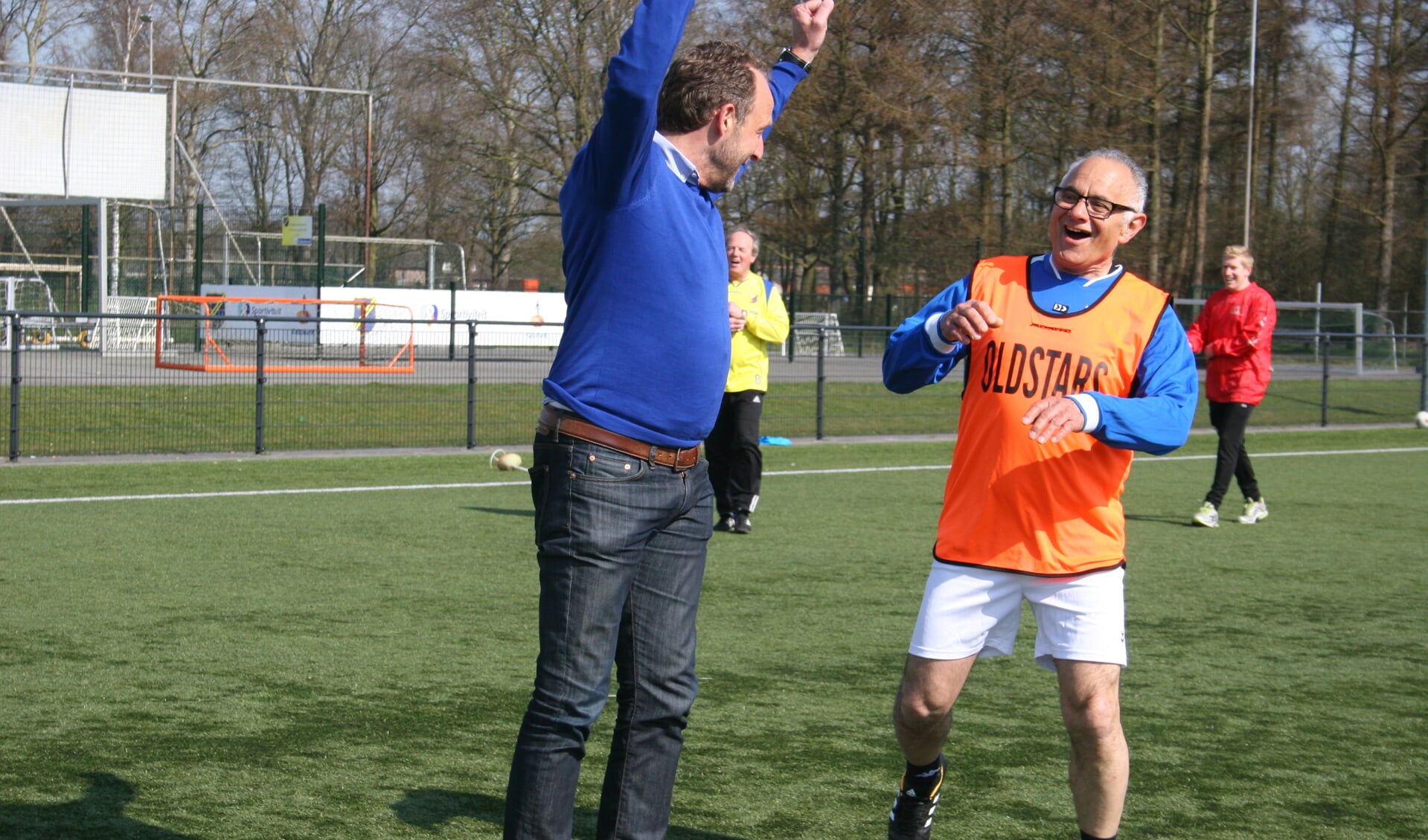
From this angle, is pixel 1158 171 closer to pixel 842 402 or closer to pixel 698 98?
pixel 842 402

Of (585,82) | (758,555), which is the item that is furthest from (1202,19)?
(758,555)

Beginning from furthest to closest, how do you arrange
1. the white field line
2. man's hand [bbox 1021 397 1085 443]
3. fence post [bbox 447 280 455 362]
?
fence post [bbox 447 280 455 362] < the white field line < man's hand [bbox 1021 397 1085 443]

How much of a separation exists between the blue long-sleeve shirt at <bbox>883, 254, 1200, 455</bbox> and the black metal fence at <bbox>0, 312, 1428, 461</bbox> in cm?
1132

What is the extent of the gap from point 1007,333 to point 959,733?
6.41 ft

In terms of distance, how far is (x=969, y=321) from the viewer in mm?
3385

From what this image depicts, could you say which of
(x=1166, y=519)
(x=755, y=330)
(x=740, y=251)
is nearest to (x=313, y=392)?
(x=755, y=330)

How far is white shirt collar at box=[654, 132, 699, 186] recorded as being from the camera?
9.85 ft

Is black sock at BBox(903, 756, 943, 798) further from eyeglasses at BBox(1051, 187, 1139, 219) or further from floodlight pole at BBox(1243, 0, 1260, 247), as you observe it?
floodlight pole at BBox(1243, 0, 1260, 247)

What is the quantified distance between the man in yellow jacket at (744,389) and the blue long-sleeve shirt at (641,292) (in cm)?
542

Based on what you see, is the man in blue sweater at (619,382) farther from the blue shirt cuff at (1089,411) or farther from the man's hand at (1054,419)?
the blue shirt cuff at (1089,411)

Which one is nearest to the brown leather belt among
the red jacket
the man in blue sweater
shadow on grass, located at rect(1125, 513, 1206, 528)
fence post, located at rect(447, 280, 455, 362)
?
the man in blue sweater

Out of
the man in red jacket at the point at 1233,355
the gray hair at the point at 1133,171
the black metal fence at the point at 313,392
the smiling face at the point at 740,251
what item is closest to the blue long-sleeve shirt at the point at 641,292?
the gray hair at the point at 1133,171

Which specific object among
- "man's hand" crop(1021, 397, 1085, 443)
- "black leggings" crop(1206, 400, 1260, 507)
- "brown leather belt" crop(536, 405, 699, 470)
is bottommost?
"black leggings" crop(1206, 400, 1260, 507)

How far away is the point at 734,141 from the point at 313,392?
14.2 m
